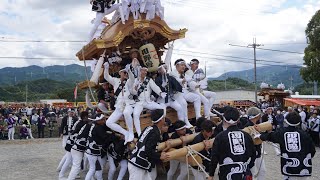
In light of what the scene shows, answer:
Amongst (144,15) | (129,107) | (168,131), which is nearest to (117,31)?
(144,15)

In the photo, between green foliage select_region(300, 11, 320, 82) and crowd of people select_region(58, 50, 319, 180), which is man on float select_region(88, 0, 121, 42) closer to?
crowd of people select_region(58, 50, 319, 180)

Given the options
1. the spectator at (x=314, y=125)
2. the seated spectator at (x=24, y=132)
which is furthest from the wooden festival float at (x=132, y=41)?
the seated spectator at (x=24, y=132)

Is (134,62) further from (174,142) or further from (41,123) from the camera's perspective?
(41,123)

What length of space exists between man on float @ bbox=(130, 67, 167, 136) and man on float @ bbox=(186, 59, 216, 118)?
3.40 ft

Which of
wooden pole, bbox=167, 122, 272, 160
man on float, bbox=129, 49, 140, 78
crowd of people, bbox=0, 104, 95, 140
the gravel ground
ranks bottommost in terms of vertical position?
the gravel ground

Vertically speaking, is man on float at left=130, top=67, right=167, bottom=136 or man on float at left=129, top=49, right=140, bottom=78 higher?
man on float at left=129, top=49, right=140, bottom=78

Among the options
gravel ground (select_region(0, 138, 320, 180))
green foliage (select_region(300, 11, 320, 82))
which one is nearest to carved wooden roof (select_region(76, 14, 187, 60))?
gravel ground (select_region(0, 138, 320, 180))

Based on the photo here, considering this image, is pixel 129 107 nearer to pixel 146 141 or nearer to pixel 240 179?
pixel 146 141

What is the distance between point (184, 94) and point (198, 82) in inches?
18.8

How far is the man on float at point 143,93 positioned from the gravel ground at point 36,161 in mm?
2767

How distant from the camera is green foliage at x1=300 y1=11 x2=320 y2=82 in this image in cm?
2067

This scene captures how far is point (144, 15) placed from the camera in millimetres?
9062

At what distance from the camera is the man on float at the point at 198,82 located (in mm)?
9295

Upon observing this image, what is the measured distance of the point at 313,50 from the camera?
2120 cm
